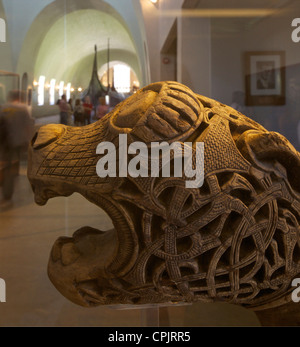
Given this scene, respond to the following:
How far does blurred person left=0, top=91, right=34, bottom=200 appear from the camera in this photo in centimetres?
109

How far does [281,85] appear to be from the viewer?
1.07 m

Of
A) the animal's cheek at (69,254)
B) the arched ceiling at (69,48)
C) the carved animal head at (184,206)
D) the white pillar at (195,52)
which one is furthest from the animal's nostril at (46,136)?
the white pillar at (195,52)

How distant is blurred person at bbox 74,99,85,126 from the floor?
0.35ft

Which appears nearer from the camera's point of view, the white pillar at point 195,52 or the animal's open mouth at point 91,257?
the animal's open mouth at point 91,257

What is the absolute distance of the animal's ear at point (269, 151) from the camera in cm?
71

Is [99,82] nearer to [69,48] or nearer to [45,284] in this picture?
[69,48]

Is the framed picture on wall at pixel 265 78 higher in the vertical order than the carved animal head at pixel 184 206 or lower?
higher

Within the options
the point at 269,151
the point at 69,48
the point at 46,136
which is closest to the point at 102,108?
the point at 69,48

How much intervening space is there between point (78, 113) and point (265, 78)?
550mm

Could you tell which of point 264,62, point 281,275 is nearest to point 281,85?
point 264,62

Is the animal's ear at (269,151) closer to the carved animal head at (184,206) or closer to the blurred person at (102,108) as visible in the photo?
the carved animal head at (184,206)

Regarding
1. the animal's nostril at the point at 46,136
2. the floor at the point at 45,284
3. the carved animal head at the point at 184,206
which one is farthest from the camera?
the floor at the point at 45,284

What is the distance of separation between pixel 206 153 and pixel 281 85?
517mm

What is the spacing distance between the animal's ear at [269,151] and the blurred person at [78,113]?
52 cm
